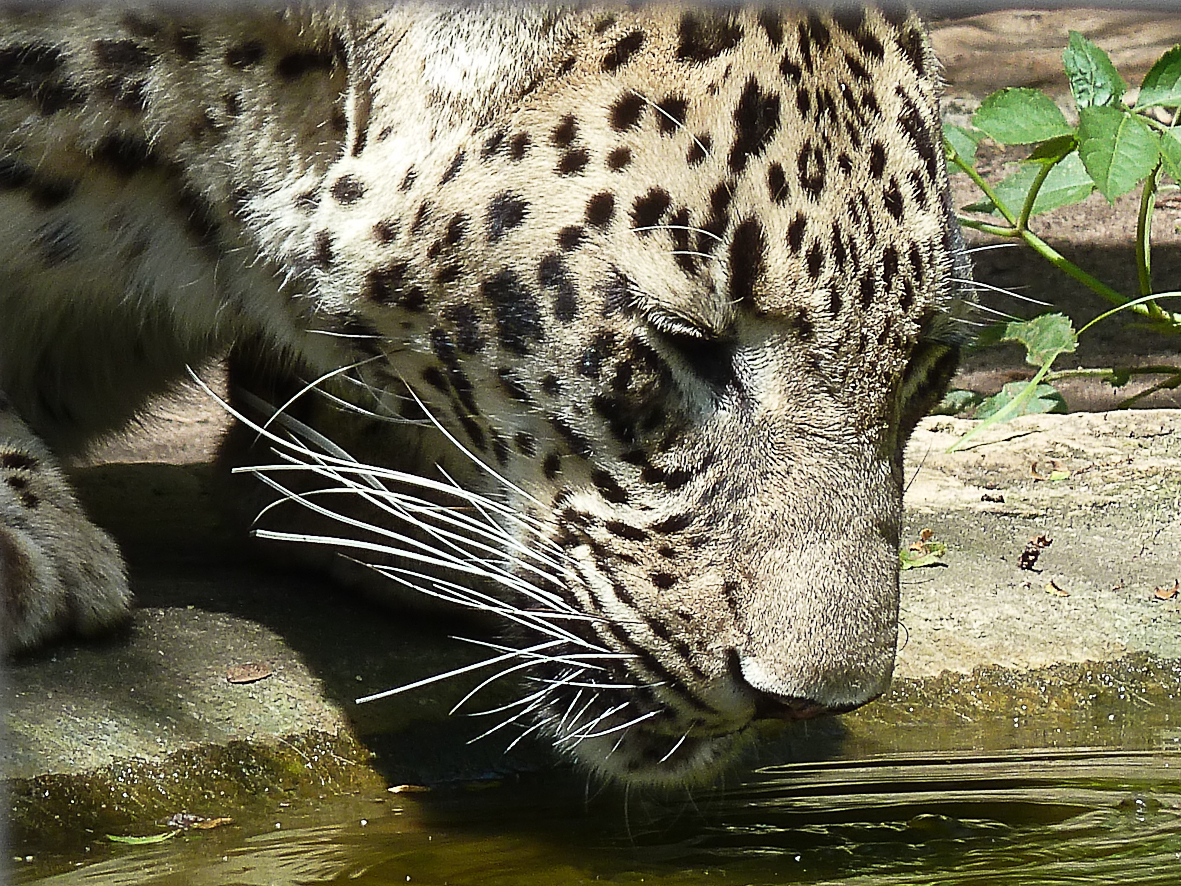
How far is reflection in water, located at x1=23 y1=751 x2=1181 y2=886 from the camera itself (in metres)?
2.25

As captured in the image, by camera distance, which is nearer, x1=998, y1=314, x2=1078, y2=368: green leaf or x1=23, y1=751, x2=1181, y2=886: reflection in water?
x1=23, y1=751, x2=1181, y2=886: reflection in water

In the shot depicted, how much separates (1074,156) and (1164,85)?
46cm

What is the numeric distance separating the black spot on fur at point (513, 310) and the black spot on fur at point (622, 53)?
0.32 m

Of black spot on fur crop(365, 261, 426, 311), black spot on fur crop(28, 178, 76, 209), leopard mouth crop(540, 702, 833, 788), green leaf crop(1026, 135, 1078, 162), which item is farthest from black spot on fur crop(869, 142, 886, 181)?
green leaf crop(1026, 135, 1078, 162)

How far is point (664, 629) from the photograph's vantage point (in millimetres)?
2293

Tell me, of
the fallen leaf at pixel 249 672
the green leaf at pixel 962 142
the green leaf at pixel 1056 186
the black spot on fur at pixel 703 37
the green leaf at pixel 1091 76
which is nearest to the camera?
the black spot on fur at pixel 703 37

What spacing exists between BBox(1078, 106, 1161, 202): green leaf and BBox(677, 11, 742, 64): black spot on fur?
1.45 meters

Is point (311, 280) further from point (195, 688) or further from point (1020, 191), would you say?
point (1020, 191)

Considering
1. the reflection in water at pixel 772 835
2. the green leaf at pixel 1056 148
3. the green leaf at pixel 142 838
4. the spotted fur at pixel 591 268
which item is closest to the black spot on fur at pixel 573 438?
the spotted fur at pixel 591 268

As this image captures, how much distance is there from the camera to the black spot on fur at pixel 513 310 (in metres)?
2.31

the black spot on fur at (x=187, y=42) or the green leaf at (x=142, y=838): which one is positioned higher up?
the black spot on fur at (x=187, y=42)

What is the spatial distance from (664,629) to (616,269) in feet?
1.67

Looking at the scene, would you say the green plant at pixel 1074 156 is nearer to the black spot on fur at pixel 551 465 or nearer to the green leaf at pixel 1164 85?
the green leaf at pixel 1164 85

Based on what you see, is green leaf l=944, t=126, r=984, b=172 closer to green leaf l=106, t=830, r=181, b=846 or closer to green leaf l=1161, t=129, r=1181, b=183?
green leaf l=1161, t=129, r=1181, b=183
